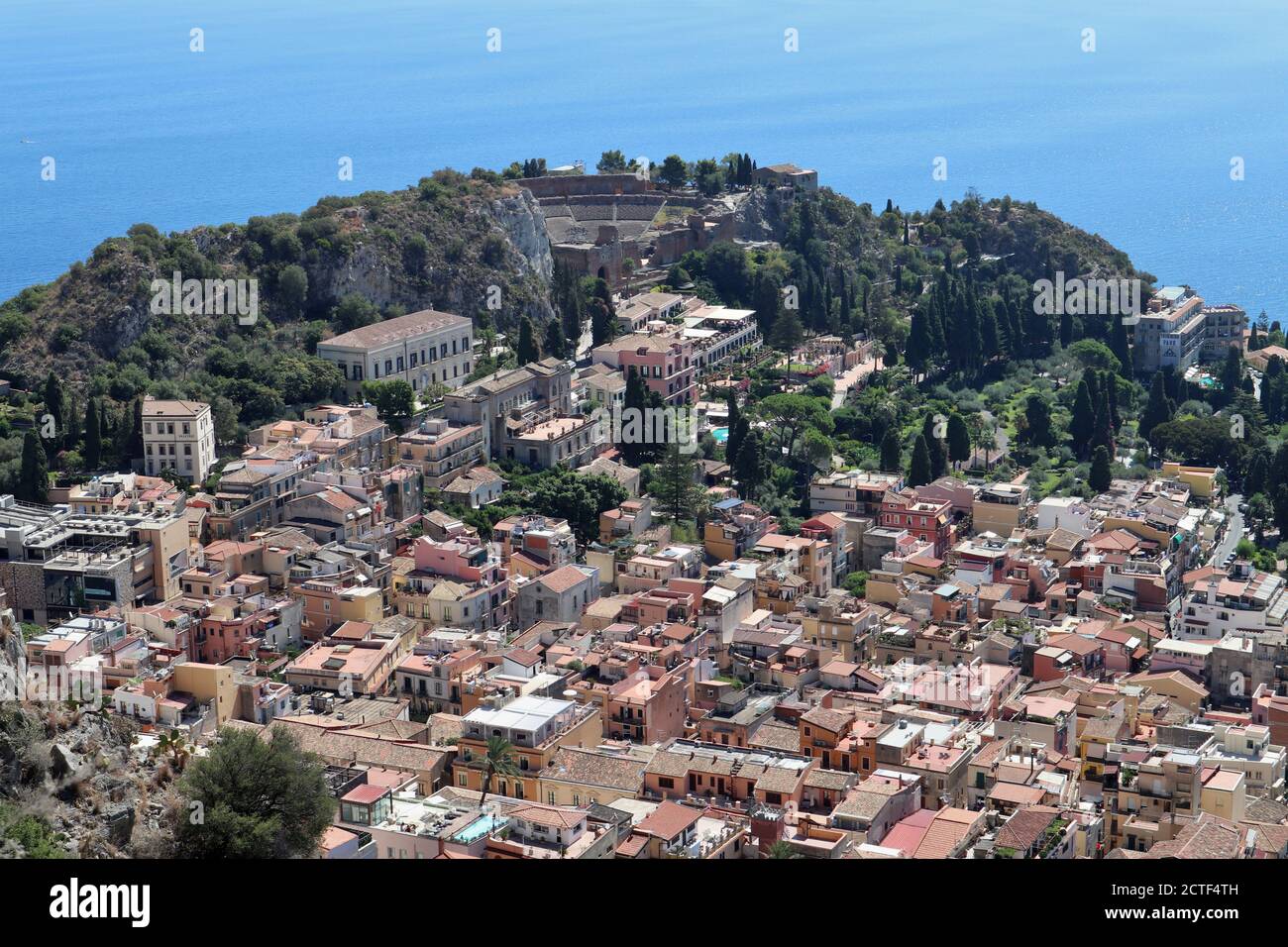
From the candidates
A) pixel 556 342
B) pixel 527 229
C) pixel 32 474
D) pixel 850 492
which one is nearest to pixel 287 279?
pixel 556 342

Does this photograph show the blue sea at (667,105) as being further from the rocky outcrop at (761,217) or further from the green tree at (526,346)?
the green tree at (526,346)

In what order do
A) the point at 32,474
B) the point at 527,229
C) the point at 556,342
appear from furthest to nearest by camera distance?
the point at 527,229 < the point at 556,342 < the point at 32,474

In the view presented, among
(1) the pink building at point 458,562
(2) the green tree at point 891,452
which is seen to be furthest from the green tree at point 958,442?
(1) the pink building at point 458,562

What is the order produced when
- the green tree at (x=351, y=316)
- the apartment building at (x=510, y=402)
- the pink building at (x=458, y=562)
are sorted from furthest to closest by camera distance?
the green tree at (x=351, y=316) < the apartment building at (x=510, y=402) < the pink building at (x=458, y=562)

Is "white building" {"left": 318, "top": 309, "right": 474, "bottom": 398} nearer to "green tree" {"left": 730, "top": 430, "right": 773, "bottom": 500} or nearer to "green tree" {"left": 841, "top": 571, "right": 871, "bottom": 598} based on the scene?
"green tree" {"left": 730, "top": 430, "right": 773, "bottom": 500}

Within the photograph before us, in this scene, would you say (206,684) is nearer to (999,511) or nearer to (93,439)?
(93,439)

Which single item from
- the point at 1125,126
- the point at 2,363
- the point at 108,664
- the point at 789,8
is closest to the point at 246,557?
the point at 108,664
